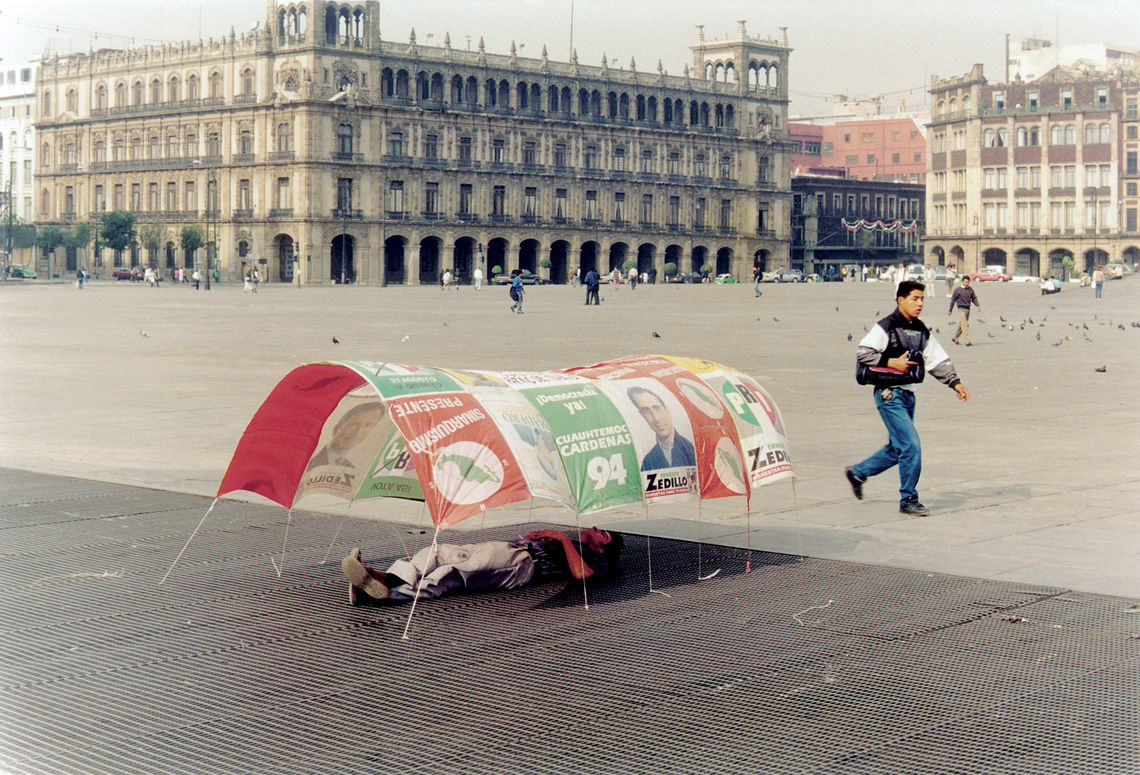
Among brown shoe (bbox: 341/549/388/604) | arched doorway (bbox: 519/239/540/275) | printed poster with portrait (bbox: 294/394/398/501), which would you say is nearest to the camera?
brown shoe (bbox: 341/549/388/604)

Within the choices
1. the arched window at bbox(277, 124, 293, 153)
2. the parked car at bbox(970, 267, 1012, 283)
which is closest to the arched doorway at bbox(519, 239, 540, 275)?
the arched window at bbox(277, 124, 293, 153)

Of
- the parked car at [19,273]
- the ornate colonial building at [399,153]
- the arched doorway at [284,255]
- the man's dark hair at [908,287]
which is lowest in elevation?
the man's dark hair at [908,287]

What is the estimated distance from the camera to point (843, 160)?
14738cm

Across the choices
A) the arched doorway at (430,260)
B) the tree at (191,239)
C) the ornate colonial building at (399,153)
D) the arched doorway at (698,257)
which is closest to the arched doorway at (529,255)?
the ornate colonial building at (399,153)

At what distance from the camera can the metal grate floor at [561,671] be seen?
5.66 metres

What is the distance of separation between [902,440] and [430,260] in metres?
91.3

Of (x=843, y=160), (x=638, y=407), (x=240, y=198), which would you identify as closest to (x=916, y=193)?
(x=843, y=160)

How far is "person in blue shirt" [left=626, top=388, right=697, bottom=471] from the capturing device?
850 cm

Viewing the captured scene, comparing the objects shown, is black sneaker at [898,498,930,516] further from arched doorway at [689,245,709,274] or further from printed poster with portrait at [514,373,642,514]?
arched doorway at [689,245,709,274]

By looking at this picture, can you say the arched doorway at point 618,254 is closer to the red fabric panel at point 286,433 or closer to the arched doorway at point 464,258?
the arched doorway at point 464,258

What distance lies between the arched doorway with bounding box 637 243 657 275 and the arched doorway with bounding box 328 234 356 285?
2476 centimetres

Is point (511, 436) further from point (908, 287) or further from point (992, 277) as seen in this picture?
point (992, 277)

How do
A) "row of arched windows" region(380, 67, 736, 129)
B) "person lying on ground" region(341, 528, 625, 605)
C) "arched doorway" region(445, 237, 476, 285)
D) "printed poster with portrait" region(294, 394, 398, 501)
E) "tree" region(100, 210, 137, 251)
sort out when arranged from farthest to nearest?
"arched doorway" region(445, 237, 476, 285) < "row of arched windows" region(380, 67, 736, 129) < "tree" region(100, 210, 137, 251) < "printed poster with portrait" region(294, 394, 398, 501) < "person lying on ground" region(341, 528, 625, 605)

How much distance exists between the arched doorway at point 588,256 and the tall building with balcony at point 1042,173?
112 feet
